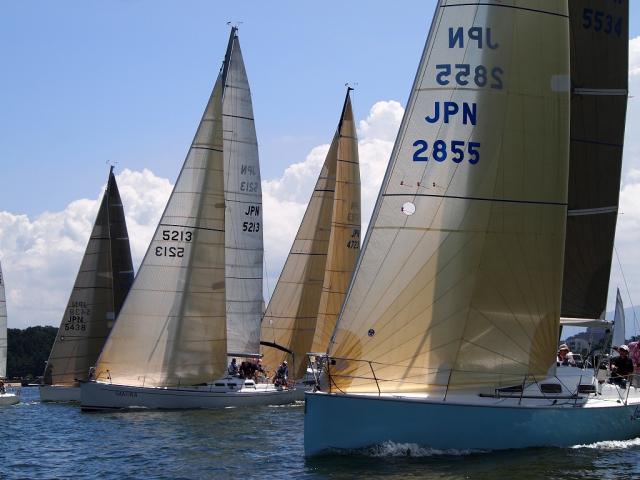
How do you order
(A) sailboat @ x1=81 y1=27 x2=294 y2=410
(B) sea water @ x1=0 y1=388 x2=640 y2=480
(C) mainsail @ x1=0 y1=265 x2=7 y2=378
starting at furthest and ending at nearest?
(C) mainsail @ x1=0 y1=265 x2=7 y2=378
(A) sailboat @ x1=81 y1=27 x2=294 y2=410
(B) sea water @ x1=0 y1=388 x2=640 y2=480

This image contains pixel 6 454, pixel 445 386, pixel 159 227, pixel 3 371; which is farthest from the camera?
pixel 3 371

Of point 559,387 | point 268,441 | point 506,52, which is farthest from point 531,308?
point 268,441

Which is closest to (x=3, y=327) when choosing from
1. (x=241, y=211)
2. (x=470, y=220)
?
(x=241, y=211)

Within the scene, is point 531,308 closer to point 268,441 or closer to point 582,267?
point 582,267

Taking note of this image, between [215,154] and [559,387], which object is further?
[215,154]

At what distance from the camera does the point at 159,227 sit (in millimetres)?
33219

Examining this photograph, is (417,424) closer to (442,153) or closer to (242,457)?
(242,457)

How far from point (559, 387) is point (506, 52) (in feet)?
22.9

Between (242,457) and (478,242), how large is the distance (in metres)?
6.56

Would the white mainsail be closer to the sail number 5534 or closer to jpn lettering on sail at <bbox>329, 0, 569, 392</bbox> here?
jpn lettering on sail at <bbox>329, 0, 569, 392</bbox>

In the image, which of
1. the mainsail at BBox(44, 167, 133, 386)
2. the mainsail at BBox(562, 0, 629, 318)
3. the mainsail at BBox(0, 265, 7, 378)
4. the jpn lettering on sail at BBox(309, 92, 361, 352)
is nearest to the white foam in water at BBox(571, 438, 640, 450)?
the mainsail at BBox(562, 0, 629, 318)

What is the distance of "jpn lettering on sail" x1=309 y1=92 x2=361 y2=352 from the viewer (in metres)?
40.2

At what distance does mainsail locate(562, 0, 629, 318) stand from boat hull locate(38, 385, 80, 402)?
81.5 ft

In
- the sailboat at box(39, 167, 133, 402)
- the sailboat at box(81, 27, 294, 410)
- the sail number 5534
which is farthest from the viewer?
the sailboat at box(39, 167, 133, 402)
